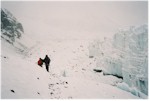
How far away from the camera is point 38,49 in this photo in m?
37.9

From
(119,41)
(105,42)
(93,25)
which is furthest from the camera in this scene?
(93,25)

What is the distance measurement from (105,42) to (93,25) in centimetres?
3870

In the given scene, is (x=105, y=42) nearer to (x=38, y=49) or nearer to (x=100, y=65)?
(x=100, y=65)

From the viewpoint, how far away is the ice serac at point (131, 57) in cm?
1705

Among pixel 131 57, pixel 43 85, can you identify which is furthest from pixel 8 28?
pixel 131 57

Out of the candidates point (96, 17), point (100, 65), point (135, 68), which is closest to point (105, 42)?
point (100, 65)

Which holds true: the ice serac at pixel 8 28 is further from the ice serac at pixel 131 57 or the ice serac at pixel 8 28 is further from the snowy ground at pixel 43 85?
the ice serac at pixel 131 57

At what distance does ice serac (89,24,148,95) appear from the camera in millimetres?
17047

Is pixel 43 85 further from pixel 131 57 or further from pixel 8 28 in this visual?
pixel 8 28

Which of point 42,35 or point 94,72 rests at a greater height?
point 42,35

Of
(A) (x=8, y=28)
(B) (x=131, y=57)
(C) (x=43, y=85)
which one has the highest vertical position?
(A) (x=8, y=28)

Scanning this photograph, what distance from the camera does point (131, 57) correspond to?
18391 mm

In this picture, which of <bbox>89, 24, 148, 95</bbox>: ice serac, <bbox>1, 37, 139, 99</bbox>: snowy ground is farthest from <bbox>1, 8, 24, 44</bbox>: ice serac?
<bbox>89, 24, 148, 95</bbox>: ice serac

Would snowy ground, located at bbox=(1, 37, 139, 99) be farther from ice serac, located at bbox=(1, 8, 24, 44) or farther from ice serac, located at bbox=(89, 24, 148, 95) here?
ice serac, located at bbox=(1, 8, 24, 44)
